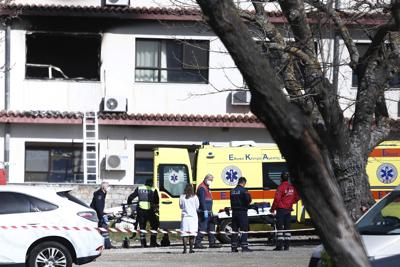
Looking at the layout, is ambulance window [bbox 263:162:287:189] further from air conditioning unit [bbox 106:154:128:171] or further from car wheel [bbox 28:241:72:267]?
car wheel [bbox 28:241:72:267]

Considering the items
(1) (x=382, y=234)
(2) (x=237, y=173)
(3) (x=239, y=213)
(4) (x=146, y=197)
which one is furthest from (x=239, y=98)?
(1) (x=382, y=234)

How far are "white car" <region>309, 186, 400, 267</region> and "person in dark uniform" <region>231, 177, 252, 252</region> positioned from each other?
9.61 m

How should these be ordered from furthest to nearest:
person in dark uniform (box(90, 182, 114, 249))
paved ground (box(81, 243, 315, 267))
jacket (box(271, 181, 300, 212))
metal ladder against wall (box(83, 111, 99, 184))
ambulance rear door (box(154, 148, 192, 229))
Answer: metal ladder against wall (box(83, 111, 99, 184))
ambulance rear door (box(154, 148, 192, 229))
person in dark uniform (box(90, 182, 114, 249))
jacket (box(271, 181, 300, 212))
paved ground (box(81, 243, 315, 267))

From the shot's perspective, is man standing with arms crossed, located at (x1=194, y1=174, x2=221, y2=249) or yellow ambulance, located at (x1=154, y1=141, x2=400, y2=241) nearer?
man standing with arms crossed, located at (x1=194, y1=174, x2=221, y2=249)

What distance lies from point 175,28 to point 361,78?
547 inches

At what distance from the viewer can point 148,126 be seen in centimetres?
2750

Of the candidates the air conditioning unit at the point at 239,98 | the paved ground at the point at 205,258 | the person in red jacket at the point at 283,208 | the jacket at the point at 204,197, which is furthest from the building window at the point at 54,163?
the person in red jacket at the point at 283,208

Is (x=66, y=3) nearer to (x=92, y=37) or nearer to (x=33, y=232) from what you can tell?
(x=92, y=37)

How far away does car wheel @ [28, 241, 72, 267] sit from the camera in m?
15.4

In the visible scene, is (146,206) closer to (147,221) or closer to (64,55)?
(147,221)

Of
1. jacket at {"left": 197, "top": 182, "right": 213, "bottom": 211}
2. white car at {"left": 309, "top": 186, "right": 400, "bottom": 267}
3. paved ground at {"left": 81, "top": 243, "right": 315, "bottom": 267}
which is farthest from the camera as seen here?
jacket at {"left": 197, "top": 182, "right": 213, "bottom": 211}

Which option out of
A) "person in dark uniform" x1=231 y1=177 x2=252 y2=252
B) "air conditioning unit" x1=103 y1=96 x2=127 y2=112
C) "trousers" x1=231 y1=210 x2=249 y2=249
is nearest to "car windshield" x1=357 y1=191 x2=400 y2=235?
"person in dark uniform" x1=231 y1=177 x2=252 y2=252

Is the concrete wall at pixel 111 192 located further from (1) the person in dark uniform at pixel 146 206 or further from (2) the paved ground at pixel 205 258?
(2) the paved ground at pixel 205 258

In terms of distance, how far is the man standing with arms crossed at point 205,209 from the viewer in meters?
22.0
